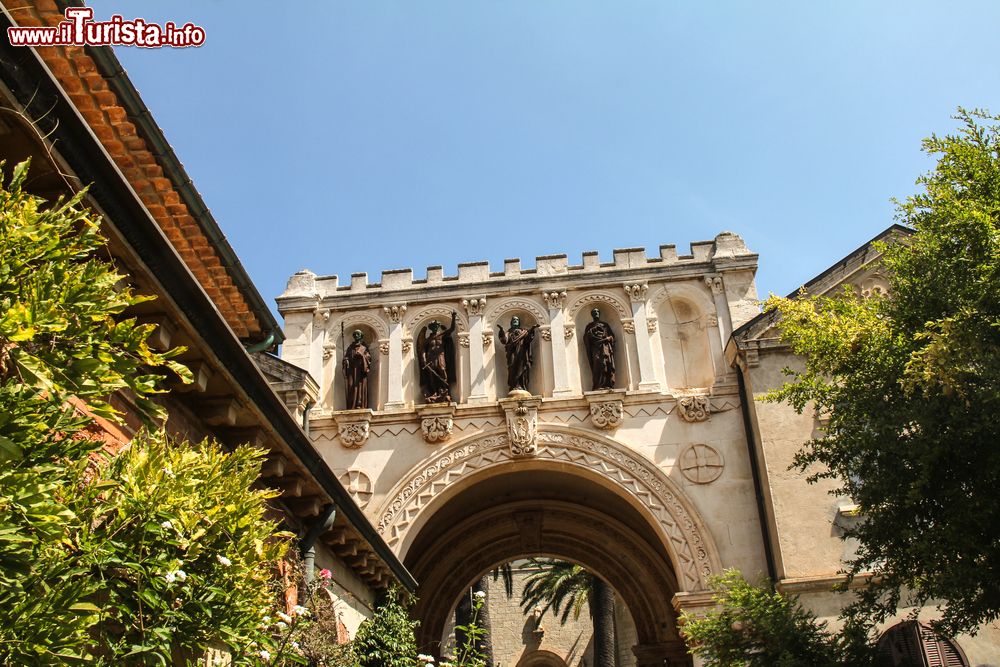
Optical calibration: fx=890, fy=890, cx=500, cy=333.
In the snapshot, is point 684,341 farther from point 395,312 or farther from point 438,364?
point 395,312

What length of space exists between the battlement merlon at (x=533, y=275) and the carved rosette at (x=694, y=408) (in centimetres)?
302

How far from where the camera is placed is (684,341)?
779 inches

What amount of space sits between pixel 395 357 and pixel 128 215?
1399 centimetres

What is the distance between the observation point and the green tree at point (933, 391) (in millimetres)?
9625

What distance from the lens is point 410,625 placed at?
40.8 feet

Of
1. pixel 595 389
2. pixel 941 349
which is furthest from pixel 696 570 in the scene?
pixel 941 349

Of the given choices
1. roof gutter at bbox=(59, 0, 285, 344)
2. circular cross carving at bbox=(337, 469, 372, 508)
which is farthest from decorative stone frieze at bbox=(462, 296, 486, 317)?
roof gutter at bbox=(59, 0, 285, 344)

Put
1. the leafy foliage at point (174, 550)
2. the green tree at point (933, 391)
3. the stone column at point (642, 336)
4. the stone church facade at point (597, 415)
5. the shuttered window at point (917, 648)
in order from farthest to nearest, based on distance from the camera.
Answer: the stone column at point (642, 336) < the stone church facade at point (597, 415) < the shuttered window at point (917, 648) < the green tree at point (933, 391) < the leafy foliage at point (174, 550)

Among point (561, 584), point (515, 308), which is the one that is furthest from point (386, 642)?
point (561, 584)

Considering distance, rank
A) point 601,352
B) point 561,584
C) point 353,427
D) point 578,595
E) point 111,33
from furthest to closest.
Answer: point 578,595 → point 561,584 → point 601,352 → point 353,427 → point 111,33

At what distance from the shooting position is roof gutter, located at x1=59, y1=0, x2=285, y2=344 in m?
7.85

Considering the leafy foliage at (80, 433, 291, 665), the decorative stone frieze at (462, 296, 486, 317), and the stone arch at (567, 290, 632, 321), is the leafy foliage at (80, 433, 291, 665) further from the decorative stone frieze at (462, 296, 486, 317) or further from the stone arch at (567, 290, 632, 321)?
the stone arch at (567, 290, 632, 321)

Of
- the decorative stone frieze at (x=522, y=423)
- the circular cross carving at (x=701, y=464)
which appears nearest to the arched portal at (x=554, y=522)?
the decorative stone frieze at (x=522, y=423)

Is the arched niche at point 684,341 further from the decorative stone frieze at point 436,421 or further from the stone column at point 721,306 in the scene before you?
the decorative stone frieze at point 436,421
